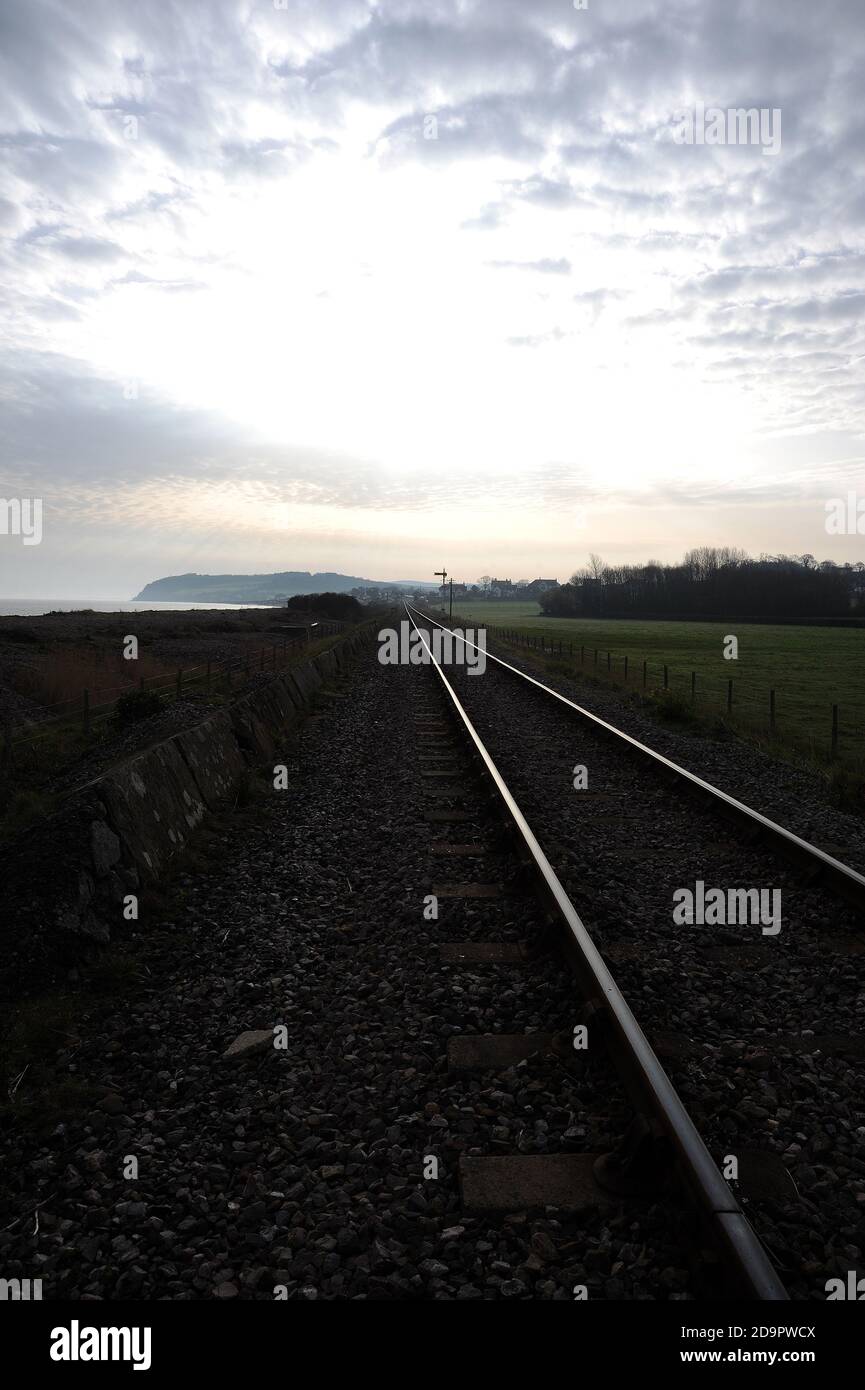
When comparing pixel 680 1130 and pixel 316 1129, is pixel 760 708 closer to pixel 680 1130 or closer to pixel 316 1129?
pixel 680 1130

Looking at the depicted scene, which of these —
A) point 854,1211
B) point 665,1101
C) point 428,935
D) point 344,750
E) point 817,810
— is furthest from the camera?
point 344,750

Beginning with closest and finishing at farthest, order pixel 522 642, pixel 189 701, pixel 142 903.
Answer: pixel 142 903 → pixel 189 701 → pixel 522 642

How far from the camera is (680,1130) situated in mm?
3137

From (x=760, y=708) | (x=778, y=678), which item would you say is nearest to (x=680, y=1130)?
(x=760, y=708)

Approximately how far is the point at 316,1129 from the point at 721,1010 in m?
2.41

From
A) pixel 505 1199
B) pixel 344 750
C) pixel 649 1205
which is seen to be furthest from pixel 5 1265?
pixel 344 750

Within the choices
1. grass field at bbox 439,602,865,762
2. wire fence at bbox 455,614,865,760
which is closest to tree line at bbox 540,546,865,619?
grass field at bbox 439,602,865,762

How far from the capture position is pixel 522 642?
2053 inches

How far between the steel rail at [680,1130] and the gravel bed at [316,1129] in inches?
6.8

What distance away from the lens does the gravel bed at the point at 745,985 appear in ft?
10.2

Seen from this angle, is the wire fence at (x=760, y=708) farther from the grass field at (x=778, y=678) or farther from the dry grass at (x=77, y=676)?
the dry grass at (x=77, y=676)

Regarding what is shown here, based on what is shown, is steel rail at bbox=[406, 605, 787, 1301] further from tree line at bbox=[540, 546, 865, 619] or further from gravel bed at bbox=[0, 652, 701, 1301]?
tree line at bbox=[540, 546, 865, 619]
